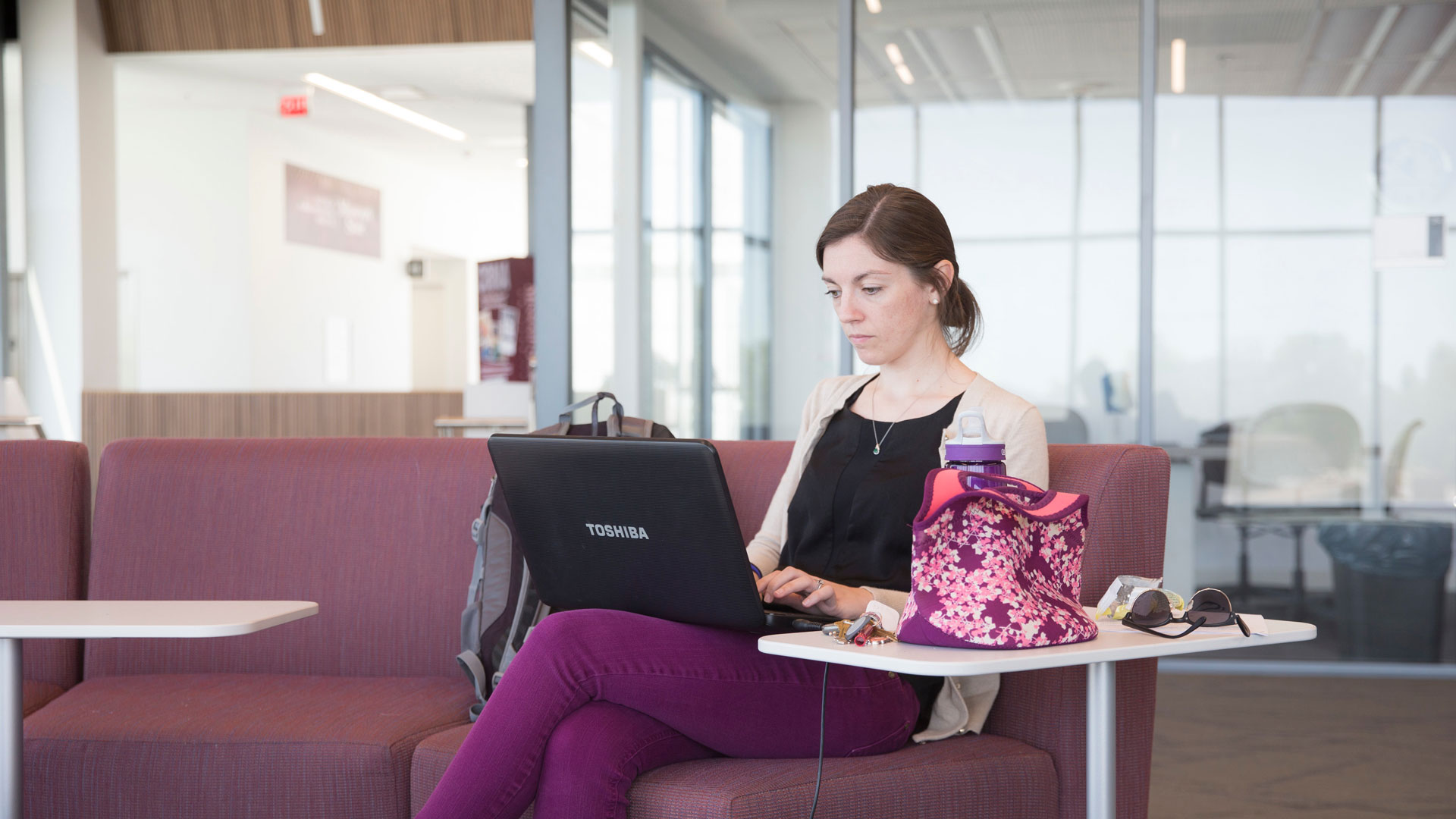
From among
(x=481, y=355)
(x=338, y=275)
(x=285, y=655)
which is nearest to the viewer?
(x=285, y=655)

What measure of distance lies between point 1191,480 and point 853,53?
6.61 ft

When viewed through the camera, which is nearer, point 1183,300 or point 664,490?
point 664,490

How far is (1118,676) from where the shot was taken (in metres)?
1.78

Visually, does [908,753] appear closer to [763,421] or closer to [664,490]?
[664,490]

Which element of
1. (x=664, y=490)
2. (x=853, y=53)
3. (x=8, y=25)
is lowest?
(x=664, y=490)

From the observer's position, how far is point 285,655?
2.33 meters

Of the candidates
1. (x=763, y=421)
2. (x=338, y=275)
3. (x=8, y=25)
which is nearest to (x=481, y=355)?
(x=763, y=421)

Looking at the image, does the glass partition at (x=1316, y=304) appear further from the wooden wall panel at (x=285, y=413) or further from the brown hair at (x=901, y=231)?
the wooden wall panel at (x=285, y=413)

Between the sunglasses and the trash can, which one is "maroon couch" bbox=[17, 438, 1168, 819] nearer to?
the sunglasses

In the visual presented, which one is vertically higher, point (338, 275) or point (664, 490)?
point (338, 275)

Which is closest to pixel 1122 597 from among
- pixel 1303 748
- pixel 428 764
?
pixel 428 764

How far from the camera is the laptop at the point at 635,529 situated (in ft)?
4.66

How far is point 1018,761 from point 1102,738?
401mm

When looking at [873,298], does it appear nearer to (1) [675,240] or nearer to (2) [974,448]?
(2) [974,448]
